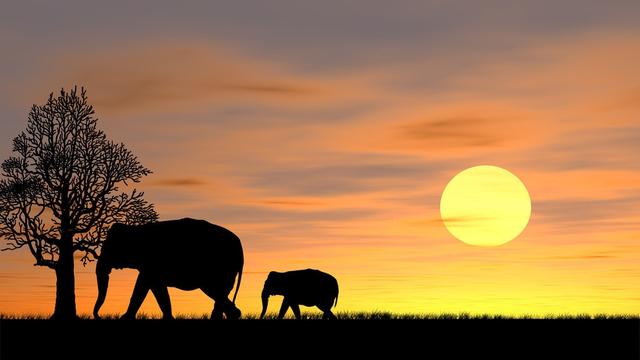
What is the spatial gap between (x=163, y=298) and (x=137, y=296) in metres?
0.90

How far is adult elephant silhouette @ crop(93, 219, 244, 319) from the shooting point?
3538 cm

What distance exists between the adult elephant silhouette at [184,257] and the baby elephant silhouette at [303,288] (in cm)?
1322

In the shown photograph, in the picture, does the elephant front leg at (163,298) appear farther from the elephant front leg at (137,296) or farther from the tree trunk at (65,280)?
the tree trunk at (65,280)

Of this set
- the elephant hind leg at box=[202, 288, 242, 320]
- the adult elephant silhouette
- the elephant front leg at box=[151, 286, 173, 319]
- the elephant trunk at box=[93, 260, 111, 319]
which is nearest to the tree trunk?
the elephant trunk at box=[93, 260, 111, 319]

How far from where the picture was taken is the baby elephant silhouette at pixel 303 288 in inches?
→ 1960

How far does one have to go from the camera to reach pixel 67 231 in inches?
1592

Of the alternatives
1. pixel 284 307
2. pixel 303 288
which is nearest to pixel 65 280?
pixel 284 307

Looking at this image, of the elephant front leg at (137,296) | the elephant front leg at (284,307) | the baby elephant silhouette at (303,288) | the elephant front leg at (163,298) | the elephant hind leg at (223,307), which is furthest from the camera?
the baby elephant silhouette at (303,288)

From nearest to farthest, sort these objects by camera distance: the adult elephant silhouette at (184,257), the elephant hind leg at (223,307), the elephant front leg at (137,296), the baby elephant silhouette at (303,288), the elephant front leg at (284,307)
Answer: the elephant front leg at (137,296)
the elephant hind leg at (223,307)
the adult elephant silhouette at (184,257)
the elephant front leg at (284,307)
the baby elephant silhouette at (303,288)
